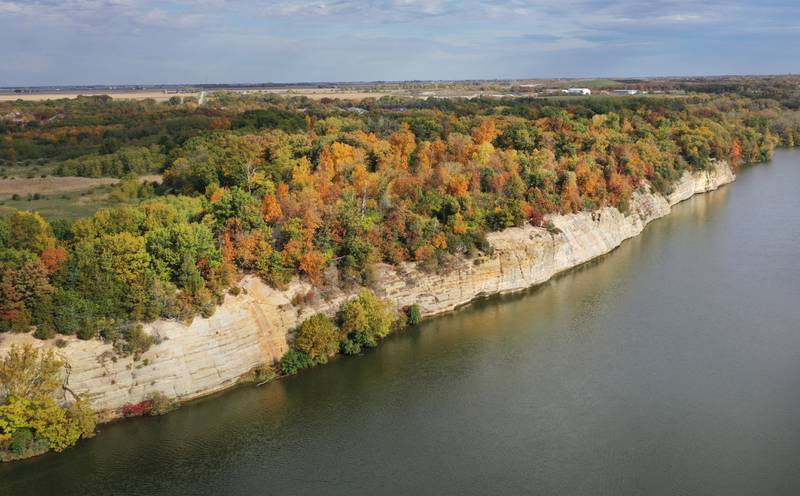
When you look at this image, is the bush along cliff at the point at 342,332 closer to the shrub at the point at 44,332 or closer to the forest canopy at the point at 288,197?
the forest canopy at the point at 288,197

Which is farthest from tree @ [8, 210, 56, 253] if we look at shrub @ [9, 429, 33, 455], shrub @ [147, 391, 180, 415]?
shrub @ [9, 429, 33, 455]

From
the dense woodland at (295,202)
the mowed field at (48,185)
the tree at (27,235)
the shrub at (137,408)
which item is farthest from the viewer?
the mowed field at (48,185)

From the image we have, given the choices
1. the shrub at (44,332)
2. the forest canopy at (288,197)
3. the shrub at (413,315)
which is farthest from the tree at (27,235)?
the shrub at (413,315)

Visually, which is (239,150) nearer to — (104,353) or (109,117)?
(104,353)

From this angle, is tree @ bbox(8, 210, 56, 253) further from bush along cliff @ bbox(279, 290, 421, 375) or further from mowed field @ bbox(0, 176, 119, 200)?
mowed field @ bbox(0, 176, 119, 200)

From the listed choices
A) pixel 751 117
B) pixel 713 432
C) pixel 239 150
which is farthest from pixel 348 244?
pixel 751 117

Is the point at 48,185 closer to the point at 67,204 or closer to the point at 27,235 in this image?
the point at 67,204

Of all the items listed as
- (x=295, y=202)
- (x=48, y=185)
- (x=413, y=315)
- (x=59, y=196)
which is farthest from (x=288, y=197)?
(x=48, y=185)
